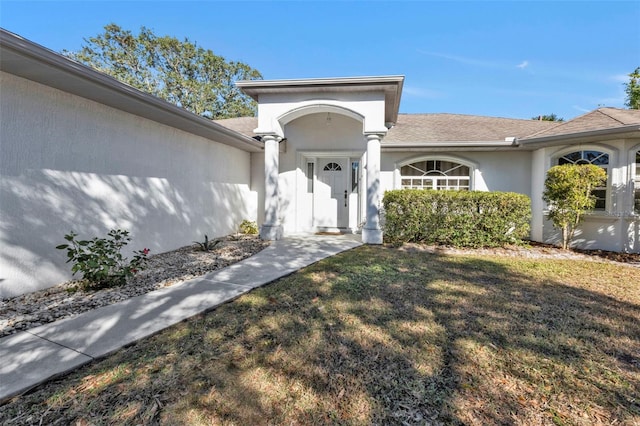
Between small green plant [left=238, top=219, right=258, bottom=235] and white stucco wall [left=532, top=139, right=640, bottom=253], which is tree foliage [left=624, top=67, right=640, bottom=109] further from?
small green plant [left=238, top=219, right=258, bottom=235]

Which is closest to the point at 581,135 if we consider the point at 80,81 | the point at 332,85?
the point at 332,85

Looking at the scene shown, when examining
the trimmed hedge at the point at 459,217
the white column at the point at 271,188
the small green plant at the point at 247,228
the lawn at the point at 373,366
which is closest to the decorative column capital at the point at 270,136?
the white column at the point at 271,188

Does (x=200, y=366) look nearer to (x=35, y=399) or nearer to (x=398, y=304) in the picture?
(x=35, y=399)

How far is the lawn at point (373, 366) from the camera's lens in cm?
189

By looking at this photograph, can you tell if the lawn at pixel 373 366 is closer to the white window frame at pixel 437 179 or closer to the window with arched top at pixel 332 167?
the white window frame at pixel 437 179

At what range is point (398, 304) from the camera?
3.71 meters

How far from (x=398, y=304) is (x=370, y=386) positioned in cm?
169

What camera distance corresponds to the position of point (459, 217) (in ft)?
25.1

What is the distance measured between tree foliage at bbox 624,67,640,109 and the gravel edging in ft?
91.1

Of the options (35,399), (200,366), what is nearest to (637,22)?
(200,366)

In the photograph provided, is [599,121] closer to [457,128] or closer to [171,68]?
[457,128]

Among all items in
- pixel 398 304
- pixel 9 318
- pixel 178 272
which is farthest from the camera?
pixel 178 272

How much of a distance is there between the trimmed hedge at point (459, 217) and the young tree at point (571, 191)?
2.22 ft

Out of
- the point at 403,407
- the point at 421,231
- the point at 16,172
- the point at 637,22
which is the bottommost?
the point at 403,407
